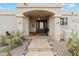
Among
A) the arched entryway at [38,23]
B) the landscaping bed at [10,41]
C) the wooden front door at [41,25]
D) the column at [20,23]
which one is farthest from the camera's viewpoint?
the wooden front door at [41,25]

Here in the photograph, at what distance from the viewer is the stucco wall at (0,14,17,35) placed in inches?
412

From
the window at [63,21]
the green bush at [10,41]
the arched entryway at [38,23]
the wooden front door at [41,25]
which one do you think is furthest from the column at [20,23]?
the wooden front door at [41,25]

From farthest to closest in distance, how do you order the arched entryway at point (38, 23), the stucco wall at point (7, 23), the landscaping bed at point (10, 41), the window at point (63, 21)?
the arched entryway at point (38, 23) → the window at point (63, 21) → the stucco wall at point (7, 23) → the landscaping bed at point (10, 41)

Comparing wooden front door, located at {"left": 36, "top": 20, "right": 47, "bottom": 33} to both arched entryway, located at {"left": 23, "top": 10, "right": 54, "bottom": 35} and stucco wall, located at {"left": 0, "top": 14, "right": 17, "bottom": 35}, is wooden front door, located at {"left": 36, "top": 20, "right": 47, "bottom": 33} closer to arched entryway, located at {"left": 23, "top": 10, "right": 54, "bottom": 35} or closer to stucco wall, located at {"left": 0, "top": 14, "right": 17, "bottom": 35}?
arched entryway, located at {"left": 23, "top": 10, "right": 54, "bottom": 35}

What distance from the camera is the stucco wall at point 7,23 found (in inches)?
412

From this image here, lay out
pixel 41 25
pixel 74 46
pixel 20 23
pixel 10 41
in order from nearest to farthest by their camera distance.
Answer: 1. pixel 74 46
2. pixel 10 41
3. pixel 20 23
4. pixel 41 25

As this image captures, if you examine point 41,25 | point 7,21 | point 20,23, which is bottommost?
point 41,25

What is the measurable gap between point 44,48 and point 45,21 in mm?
8013

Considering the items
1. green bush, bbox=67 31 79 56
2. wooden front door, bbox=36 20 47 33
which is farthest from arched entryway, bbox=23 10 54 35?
green bush, bbox=67 31 79 56

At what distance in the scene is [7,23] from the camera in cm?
1089

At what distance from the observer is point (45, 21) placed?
15.7 meters

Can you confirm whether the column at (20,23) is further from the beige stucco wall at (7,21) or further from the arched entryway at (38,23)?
the arched entryway at (38,23)

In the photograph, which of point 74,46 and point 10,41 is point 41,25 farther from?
point 74,46

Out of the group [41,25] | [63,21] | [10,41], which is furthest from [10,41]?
[41,25]
